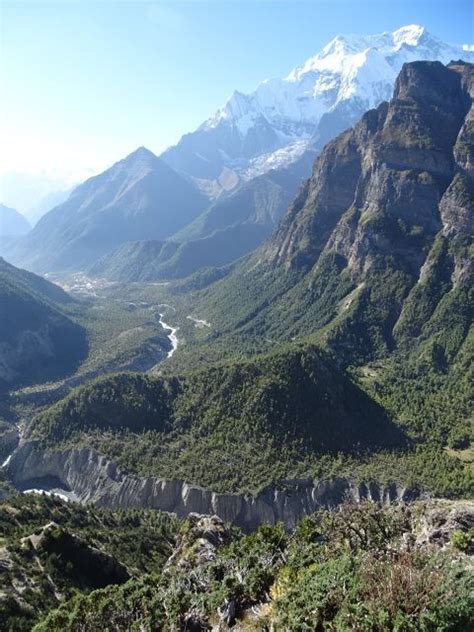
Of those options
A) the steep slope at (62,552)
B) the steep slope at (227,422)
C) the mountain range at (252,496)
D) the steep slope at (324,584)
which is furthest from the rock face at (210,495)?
the steep slope at (324,584)

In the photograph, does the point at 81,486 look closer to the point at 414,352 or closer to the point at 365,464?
the point at 365,464

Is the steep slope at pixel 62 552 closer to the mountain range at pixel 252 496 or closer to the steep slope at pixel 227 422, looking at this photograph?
the mountain range at pixel 252 496

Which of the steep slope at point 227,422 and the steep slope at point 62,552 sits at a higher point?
the steep slope at point 227,422

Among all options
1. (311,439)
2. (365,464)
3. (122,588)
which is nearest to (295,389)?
(311,439)

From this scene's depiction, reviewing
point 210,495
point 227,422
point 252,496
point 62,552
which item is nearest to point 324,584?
point 62,552

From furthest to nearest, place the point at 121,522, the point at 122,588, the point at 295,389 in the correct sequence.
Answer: the point at 295,389 → the point at 121,522 → the point at 122,588

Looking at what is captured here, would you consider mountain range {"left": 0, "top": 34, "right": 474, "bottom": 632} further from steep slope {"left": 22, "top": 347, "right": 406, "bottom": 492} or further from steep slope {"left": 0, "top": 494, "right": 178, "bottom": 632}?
steep slope {"left": 22, "top": 347, "right": 406, "bottom": 492}

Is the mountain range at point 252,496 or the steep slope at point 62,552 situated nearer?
the mountain range at point 252,496

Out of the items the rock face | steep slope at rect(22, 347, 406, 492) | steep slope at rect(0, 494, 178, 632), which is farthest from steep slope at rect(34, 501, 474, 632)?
steep slope at rect(22, 347, 406, 492)
